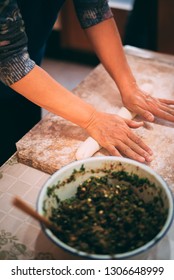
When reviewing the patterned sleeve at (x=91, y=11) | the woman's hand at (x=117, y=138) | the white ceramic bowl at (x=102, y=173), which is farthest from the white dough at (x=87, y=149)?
the patterned sleeve at (x=91, y=11)

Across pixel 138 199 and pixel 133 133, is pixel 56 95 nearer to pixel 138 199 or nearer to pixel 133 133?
pixel 133 133

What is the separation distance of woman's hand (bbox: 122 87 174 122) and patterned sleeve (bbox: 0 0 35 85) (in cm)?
47

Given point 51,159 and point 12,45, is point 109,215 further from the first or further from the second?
point 12,45

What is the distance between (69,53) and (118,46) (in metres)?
2.41

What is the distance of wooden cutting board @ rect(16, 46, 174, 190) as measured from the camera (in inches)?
48.1

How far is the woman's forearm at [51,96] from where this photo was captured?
3.73 feet

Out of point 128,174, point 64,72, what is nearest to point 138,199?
point 128,174

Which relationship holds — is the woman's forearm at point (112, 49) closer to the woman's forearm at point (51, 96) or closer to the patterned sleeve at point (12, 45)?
the woman's forearm at point (51, 96)

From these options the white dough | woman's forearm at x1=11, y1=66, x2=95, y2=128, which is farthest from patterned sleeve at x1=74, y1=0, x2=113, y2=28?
the white dough

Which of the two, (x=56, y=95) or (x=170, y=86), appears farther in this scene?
(x=170, y=86)

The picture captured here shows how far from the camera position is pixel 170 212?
844 mm

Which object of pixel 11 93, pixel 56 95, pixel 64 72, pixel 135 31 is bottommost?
pixel 64 72

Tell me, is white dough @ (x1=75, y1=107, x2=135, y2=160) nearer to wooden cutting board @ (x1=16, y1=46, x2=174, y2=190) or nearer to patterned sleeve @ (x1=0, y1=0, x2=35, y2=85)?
wooden cutting board @ (x1=16, y1=46, x2=174, y2=190)
